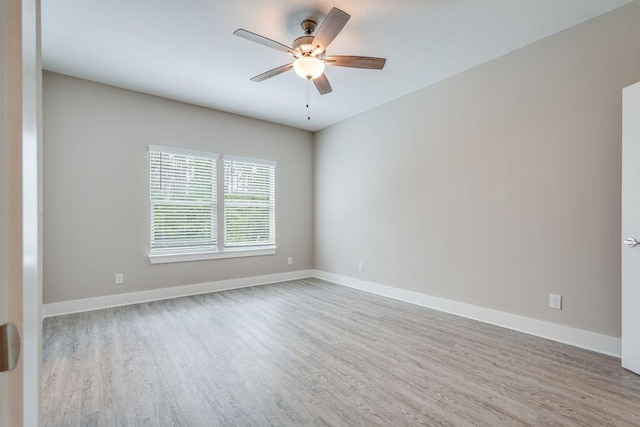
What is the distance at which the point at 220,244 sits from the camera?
15.8 ft

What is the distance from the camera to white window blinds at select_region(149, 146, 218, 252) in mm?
4250

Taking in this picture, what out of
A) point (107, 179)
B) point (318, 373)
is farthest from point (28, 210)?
→ point (107, 179)

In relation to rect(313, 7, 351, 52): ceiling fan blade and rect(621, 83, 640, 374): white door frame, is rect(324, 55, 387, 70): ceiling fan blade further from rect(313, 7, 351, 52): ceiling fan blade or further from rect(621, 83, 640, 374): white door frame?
rect(621, 83, 640, 374): white door frame

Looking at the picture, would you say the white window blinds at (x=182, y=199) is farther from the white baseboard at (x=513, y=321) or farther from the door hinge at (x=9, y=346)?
the door hinge at (x=9, y=346)

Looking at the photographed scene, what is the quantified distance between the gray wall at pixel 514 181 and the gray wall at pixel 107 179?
8.47 feet

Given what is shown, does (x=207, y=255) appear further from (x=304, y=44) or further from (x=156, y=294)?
(x=304, y=44)

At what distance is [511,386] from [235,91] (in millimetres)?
4196

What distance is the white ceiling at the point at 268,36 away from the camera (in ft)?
8.07

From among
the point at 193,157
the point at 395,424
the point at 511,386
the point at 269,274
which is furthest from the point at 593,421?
the point at 193,157

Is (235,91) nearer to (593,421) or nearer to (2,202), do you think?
(2,202)

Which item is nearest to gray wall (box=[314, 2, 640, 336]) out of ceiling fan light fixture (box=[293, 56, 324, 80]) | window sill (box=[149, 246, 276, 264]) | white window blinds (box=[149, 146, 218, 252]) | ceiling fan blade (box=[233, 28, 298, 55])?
window sill (box=[149, 246, 276, 264])

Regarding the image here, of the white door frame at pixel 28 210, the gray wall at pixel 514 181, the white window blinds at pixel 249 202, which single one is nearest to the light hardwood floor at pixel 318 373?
the gray wall at pixel 514 181

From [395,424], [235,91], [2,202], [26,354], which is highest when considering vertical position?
[235,91]

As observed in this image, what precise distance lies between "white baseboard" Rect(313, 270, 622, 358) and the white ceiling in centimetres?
271
